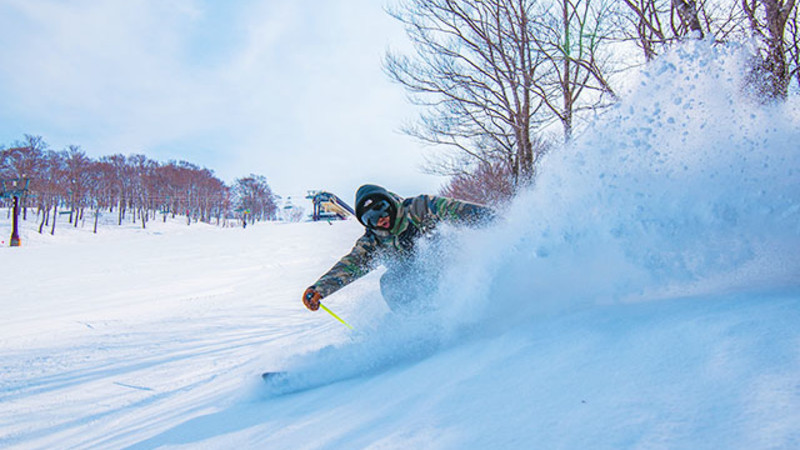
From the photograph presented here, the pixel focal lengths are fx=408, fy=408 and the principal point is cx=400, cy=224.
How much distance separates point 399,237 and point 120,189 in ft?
226

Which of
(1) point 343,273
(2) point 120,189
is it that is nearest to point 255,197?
(2) point 120,189

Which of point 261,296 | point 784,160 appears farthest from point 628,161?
point 261,296

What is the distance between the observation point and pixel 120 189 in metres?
58.9

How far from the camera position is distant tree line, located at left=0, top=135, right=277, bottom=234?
45.7 metres

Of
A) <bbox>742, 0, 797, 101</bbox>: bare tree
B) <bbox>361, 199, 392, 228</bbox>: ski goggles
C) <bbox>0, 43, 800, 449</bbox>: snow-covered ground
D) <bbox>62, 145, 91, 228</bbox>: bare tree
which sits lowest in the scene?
<bbox>0, 43, 800, 449</bbox>: snow-covered ground

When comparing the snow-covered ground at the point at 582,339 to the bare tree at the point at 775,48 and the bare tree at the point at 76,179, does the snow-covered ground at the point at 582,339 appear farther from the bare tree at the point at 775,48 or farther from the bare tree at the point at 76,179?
the bare tree at the point at 76,179

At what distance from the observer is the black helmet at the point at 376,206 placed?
325 centimetres

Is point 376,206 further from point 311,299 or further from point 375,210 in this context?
point 311,299

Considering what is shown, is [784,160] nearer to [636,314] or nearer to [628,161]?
[628,161]

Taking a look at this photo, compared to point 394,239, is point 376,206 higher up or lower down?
higher up

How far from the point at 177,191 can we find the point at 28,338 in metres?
71.2

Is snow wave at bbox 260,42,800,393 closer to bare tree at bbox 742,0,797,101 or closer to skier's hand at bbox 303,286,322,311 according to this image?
skier's hand at bbox 303,286,322,311

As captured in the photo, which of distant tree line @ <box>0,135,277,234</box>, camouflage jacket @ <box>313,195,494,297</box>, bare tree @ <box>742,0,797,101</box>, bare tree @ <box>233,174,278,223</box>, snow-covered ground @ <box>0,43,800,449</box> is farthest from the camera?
bare tree @ <box>233,174,278,223</box>

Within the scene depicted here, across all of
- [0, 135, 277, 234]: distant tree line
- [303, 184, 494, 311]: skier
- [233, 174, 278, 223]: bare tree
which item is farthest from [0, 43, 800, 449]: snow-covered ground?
[233, 174, 278, 223]: bare tree
